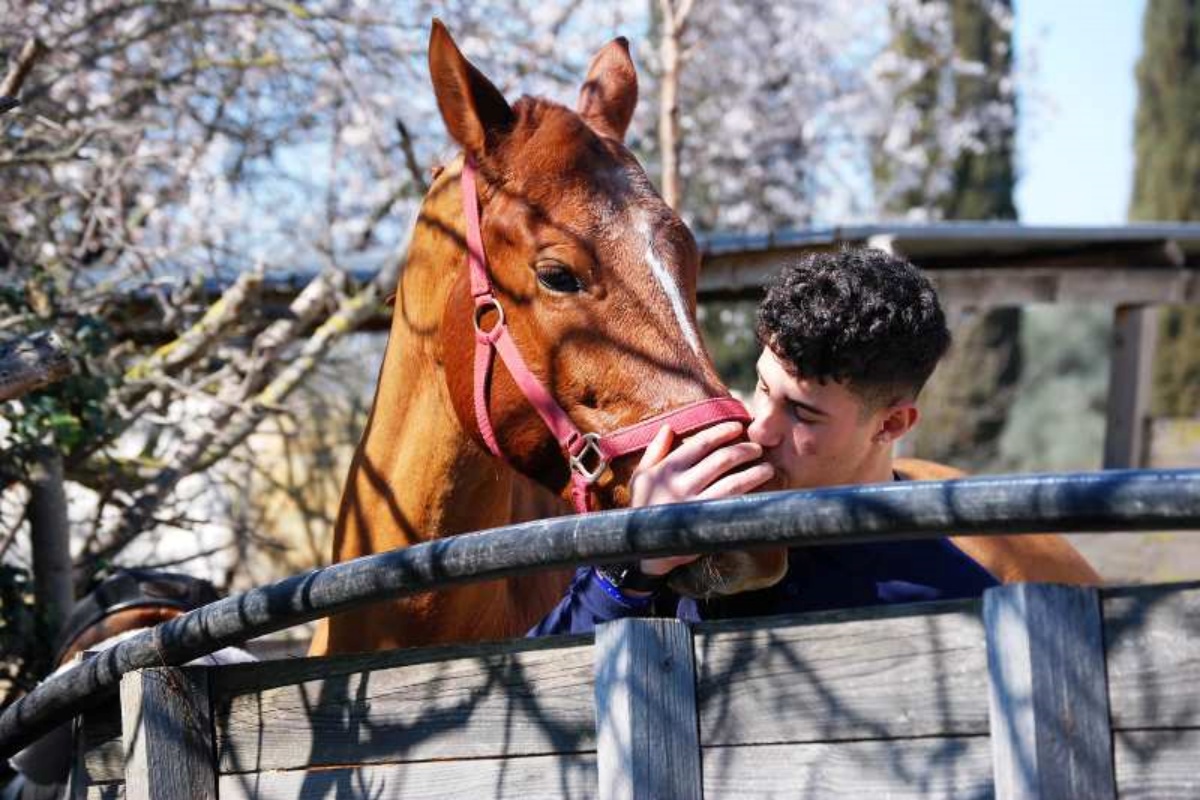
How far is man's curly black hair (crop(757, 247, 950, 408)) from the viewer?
2.38 meters

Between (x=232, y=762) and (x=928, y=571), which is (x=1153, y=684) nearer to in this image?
(x=928, y=571)

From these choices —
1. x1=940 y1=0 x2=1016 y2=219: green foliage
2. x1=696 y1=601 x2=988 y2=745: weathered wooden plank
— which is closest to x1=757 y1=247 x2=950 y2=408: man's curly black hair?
x1=696 y1=601 x2=988 y2=745: weathered wooden plank

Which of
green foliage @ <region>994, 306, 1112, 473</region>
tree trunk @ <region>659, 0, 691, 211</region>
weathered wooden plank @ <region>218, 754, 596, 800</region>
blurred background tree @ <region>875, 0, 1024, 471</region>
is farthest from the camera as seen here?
green foliage @ <region>994, 306, 1112, 473</region>

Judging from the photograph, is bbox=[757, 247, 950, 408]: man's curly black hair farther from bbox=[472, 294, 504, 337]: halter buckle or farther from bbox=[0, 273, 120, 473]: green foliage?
bbox=[0, 273, 120, 473]: green foliage

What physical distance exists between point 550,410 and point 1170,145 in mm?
21534

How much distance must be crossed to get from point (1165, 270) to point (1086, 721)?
761cm

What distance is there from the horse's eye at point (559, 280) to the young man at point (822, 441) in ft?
1.21

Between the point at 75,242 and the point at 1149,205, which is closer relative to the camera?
the point at 75,242

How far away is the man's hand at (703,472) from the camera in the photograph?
216cm

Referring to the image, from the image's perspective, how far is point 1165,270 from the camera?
8.41m

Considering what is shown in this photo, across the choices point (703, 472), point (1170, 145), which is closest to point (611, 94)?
point (703, 472)

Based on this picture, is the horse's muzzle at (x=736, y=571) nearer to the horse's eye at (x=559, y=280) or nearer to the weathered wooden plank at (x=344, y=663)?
the weathered wooden plank at (x=344, y=663)

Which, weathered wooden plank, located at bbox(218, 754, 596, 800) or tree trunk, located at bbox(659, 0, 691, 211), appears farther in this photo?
tree trunk, located at bbox(659, 0, 691, 211)

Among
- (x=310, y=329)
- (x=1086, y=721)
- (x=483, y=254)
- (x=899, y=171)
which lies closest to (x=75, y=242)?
(x=310, y=329)
